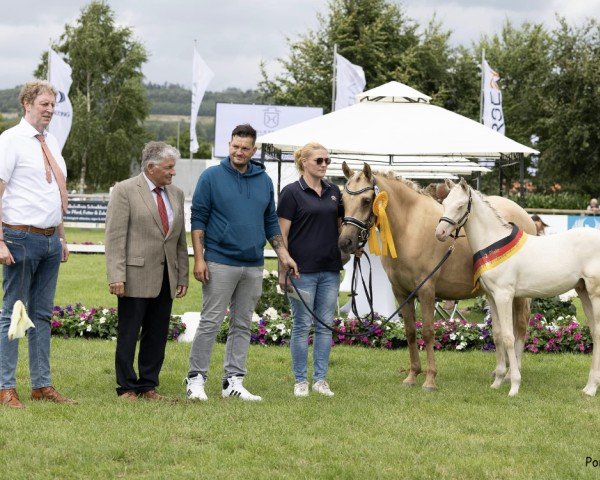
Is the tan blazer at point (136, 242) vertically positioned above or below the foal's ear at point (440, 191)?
below

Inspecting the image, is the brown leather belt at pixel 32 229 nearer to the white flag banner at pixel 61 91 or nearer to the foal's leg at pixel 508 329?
the foal's leg at pixel 508 329

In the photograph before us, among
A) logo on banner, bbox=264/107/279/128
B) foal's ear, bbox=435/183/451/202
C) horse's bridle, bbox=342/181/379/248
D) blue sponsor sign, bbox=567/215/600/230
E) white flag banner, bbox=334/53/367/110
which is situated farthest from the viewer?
logo on banner, bbox=264/107/279/128

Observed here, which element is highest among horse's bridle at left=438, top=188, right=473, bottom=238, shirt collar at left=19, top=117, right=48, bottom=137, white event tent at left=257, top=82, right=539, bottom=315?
white event tent at left=257, top=82, right=539, bottom=315

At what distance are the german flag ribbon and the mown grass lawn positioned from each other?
1.09 m

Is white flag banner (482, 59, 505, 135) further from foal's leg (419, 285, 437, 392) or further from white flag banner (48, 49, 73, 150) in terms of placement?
foal's leg (419, 285, 437, 392)

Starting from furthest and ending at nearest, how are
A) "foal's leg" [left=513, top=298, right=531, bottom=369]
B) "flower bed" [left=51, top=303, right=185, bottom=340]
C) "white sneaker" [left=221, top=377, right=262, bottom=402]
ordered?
"flower bed" [left=51, top=303, right=185, bottom=340] → "foal's leg" [left=513, top=298, right=531, bottom=369] → "white sneaker" [left=221, top=377, right=262, bottom=402]

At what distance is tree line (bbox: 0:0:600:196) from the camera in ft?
120

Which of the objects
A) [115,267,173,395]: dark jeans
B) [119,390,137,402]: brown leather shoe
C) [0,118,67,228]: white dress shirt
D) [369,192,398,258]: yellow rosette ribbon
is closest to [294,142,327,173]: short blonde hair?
[369,192,398,258]: yellow rosette ribbon

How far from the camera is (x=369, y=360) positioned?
8.91 metres

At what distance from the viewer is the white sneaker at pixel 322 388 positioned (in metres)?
7.09

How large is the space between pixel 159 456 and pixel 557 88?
35.1 meters

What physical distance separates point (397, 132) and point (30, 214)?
550cm

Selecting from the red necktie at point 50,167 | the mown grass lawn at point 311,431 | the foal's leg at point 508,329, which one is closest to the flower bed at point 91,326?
the mown grass lawn at point 311,431

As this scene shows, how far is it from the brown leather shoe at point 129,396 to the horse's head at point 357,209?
77.4 inches
